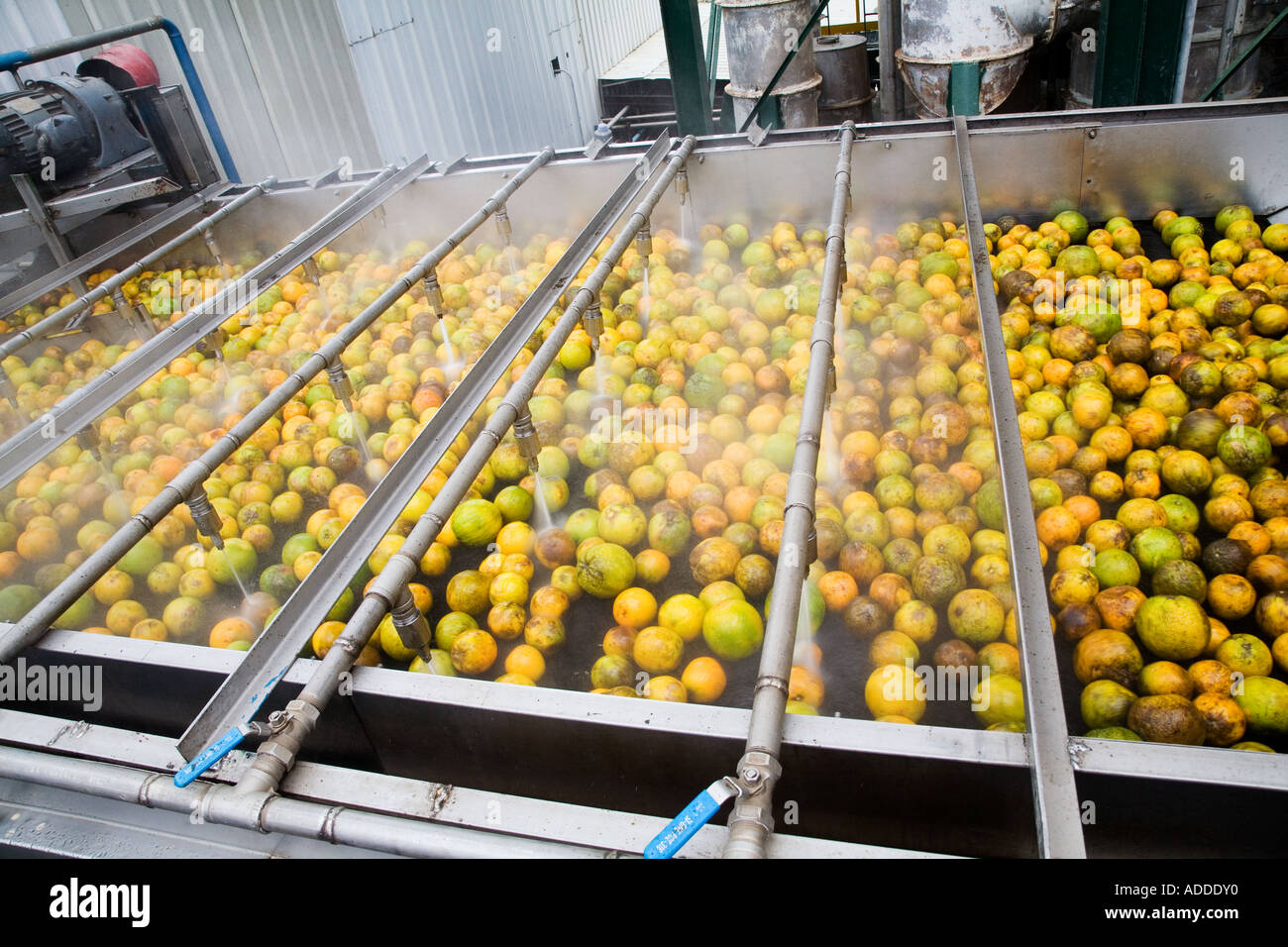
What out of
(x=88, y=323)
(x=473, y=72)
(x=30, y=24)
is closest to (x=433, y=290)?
(x=88, y=323)

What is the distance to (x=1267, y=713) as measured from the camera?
85.4 inches

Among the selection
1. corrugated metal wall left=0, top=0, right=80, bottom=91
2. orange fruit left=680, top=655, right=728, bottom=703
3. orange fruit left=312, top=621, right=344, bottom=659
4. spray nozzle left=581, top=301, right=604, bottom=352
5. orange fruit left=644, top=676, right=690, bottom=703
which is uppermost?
corrugated metal wall left=0, top=0, right=80, bottom=91

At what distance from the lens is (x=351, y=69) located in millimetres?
8820

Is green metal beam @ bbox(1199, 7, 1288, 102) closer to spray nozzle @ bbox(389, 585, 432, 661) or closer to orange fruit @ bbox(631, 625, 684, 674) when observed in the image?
orange fruit @ bbox(631, 625, 684, 674)

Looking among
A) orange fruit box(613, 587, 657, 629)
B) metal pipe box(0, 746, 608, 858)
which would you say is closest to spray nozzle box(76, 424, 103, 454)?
metal pipe box(0, 746, 608, 858)

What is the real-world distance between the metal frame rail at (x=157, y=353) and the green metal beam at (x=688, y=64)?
256 centimetres

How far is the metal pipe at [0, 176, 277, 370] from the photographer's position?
13.8 ft

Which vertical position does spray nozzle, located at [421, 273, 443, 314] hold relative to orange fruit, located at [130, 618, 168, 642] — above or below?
above

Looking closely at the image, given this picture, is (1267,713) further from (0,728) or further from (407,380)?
(407,380)

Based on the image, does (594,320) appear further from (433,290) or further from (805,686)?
(805,686)

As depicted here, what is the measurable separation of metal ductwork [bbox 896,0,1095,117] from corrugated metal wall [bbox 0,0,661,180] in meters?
6.14

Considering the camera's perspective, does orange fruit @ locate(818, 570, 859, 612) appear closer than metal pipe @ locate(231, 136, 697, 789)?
No

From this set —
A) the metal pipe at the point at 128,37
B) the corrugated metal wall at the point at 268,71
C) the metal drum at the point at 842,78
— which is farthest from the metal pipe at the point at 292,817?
the metal drum at the point at 842,78

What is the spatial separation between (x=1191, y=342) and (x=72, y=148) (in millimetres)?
6849
